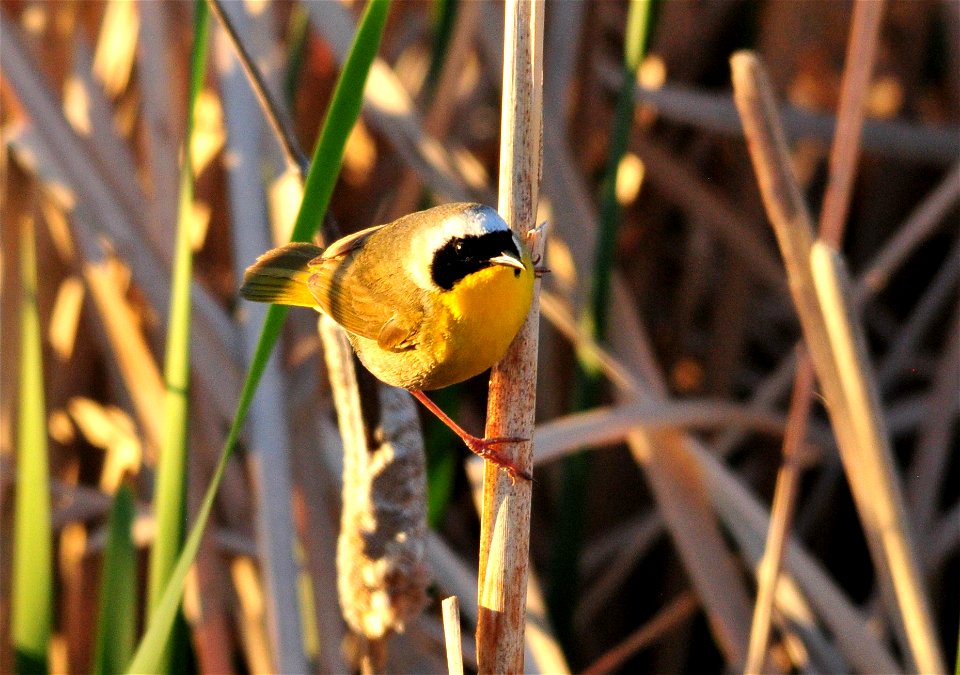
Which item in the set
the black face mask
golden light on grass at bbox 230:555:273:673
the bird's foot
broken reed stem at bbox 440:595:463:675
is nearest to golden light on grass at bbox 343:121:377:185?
golden light on grass at bbox 230:555:273:673

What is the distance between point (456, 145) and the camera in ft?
8.37

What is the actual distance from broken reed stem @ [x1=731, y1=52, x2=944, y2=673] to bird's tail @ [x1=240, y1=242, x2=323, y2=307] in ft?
2.17

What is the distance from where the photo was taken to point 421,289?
5.22ft

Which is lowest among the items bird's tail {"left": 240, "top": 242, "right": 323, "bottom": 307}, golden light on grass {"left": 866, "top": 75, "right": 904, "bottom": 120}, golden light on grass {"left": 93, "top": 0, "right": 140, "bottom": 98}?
bird's tail {"left": 240, "top": 242, "right": 323, "bottom": 307}

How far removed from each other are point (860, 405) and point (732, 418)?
26.1 inches

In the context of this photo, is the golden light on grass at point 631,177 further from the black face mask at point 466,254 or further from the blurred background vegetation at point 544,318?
the black face mask at point 466,254

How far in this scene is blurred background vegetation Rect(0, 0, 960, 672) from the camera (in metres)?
2.04

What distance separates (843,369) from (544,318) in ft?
3.29

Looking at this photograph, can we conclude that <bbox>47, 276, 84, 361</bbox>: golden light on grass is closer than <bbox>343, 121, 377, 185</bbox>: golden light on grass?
Yes

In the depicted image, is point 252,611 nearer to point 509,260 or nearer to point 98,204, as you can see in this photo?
point 98,204

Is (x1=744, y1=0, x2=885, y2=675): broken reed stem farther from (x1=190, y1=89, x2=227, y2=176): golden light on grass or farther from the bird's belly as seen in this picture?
(x1=190, y1=89, x2=227, y2=176): golden light on grass

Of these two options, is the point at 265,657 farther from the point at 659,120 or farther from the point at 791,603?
the point at 659,120

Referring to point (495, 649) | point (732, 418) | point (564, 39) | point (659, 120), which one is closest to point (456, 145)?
point (564, 39)

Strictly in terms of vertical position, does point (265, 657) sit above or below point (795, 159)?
below
